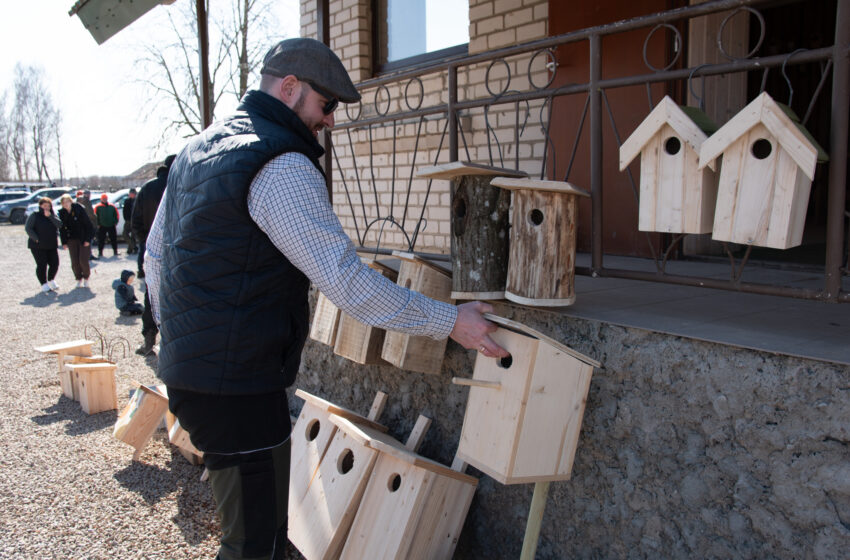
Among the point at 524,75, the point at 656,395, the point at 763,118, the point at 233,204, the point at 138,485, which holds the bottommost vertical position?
the point at 138,485

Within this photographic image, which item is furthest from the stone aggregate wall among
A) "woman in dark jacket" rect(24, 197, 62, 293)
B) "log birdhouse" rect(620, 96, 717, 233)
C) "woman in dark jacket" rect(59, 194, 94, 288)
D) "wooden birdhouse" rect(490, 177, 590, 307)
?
"woman in dark jacket" rect(59, 194, 94, 288)

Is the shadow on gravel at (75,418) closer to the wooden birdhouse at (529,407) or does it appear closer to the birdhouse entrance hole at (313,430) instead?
the birdhouse entrance hole at (313,430)

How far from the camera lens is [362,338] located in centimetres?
305

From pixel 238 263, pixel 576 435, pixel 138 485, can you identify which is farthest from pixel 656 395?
pixel 138 485

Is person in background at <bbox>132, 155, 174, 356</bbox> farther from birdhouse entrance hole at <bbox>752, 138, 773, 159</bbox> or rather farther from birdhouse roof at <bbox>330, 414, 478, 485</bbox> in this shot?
birdhouse entrance hole at <bbox>752, 138, 773, 159</bbox>

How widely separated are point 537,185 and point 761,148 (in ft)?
2.30

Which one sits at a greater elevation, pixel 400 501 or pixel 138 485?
pixel 400 501

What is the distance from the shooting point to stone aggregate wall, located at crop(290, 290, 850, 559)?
5.83 feet

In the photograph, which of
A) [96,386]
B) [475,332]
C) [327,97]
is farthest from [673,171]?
[96,386]

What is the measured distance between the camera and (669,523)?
209cm

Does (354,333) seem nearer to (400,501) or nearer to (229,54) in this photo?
(400,501)

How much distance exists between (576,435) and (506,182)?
0.89m

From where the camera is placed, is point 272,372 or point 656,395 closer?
point 272,372

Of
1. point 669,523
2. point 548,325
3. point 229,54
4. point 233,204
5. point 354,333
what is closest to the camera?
point 233,204
